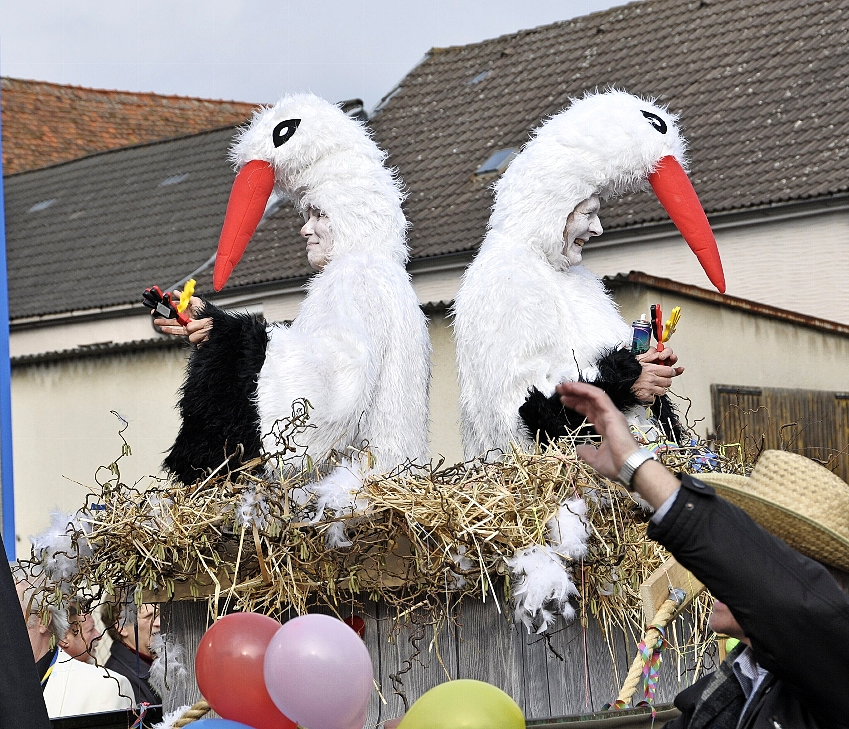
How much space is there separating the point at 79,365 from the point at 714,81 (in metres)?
7.57

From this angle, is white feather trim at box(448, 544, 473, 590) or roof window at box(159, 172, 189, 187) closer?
white feather trim at box(448, 544, 473, 590)

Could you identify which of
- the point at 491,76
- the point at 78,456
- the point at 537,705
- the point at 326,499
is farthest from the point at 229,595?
the point at 491,76

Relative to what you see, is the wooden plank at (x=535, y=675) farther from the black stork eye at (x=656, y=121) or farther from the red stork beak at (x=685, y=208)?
the black stork eye at (x=656, y=121)

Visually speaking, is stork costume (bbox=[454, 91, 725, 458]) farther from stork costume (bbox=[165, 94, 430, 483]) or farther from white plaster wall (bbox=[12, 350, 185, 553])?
white plaster wall (bbox=[12, 350, 185, 553])

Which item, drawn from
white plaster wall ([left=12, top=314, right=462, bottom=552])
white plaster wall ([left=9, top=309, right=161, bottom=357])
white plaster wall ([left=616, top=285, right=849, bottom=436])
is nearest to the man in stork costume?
white plaster wall ([left=616, top=285, right=849, bottom=436])

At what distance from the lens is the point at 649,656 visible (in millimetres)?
2518

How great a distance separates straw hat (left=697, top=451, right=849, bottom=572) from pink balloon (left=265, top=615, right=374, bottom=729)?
78cm

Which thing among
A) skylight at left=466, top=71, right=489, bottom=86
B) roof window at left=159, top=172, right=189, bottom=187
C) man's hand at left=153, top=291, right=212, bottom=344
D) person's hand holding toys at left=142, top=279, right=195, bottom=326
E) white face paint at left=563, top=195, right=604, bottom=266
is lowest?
man's hand at left=153, top=291, right=212, bottom=344

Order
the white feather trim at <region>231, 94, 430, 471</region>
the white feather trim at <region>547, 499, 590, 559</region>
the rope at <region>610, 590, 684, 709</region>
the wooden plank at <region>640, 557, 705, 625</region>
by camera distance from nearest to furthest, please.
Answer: the rope at <region>610, 590, 684, 709</region> < the wooden plank at <region>640, 557, 705, 625</region> < the white feather trim at <region>547, 499, 590, 559</region> < the white feather trim at <region>231, 94, 430, 471</region>

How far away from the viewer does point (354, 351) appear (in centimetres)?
348

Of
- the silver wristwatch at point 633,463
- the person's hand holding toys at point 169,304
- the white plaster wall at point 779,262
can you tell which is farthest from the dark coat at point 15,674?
the white plaster wall at point 779,262

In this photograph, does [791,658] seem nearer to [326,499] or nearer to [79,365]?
[326,499]

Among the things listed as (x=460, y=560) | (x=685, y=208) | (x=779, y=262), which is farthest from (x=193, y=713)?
(x=779, y=262)

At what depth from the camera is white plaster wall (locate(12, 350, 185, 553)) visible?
11.4 meters
